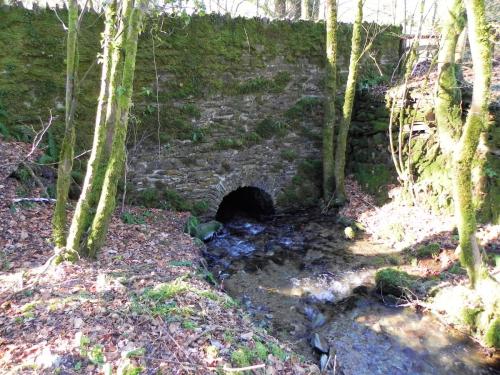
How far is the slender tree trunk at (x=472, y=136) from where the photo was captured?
15.9ft

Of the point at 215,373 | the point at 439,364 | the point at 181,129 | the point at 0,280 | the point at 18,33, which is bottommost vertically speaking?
the point at 439,364

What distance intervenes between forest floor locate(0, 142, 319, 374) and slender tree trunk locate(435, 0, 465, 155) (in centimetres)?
510

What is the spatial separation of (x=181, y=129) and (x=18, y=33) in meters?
3.57

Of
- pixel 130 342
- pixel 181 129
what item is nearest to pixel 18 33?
pixel 181 129

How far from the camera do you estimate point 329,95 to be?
31.9ft

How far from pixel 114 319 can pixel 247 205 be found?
740cm

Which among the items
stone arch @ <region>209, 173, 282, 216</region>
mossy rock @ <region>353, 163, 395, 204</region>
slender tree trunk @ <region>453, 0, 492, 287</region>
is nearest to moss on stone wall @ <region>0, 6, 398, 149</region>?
stone arch @ <region>209, 173, 282, 216</region>

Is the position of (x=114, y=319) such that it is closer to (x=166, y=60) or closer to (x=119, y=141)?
(x=119, y=141)

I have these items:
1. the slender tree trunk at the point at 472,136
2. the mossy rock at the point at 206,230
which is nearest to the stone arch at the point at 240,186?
the mossy rock at the point at 206,230

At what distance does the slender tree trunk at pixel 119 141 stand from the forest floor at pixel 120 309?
443 mm

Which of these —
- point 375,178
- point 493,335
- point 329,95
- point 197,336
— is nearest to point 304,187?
point 375,178

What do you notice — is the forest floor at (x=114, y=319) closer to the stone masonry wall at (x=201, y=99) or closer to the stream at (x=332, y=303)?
the stream at (x=332, y=303)

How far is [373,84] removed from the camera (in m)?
10.7

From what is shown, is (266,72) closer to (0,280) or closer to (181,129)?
(181,129)
